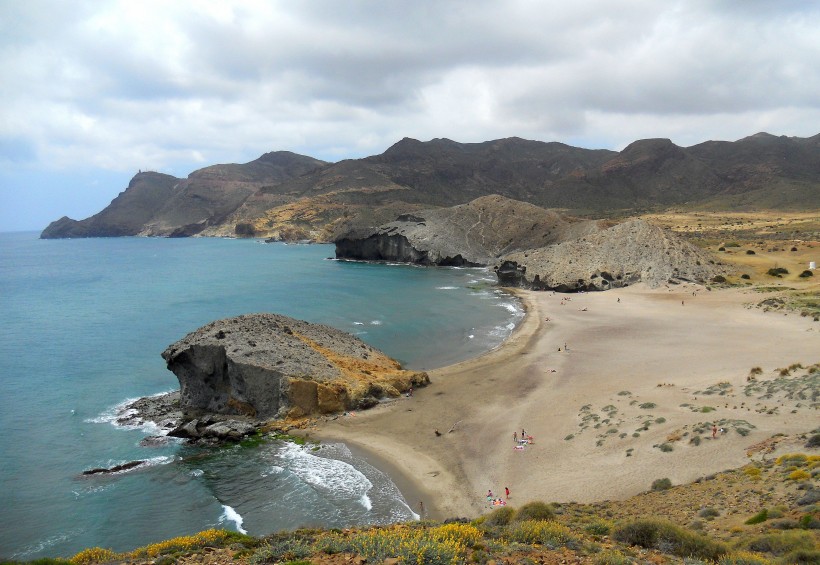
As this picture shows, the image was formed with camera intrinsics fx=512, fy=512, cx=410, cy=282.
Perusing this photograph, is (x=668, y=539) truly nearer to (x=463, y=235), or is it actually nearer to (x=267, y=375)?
(x=267, y=375)

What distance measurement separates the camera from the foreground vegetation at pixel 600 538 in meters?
10.4

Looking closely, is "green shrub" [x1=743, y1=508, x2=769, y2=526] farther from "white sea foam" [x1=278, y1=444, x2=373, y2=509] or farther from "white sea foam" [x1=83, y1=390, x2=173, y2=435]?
"white sea foam" [x1=83, y1=390, x2=173, y2=435]

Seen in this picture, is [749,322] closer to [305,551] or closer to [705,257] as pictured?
[705,257]

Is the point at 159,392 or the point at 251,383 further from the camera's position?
the point at 159,392

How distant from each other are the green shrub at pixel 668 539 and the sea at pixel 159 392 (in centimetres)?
917

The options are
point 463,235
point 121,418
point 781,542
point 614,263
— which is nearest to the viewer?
point 781,542

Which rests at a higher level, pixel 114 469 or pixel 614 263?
pixel 614 263

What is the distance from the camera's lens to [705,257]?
2687 inches

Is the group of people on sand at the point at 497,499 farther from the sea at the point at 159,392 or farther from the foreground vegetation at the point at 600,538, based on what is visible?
the foreground vegetation at the point at 600,538

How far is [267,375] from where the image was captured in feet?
92.6

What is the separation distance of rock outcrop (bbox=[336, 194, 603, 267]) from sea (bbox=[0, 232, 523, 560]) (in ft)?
55.8

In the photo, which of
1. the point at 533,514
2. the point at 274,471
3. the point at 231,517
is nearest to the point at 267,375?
the point at 274,471

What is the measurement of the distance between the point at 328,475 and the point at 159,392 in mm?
17186

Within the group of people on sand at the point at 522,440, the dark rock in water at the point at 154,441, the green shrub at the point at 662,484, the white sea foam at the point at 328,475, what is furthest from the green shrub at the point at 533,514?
the dark rock in water at the point at 154,441
